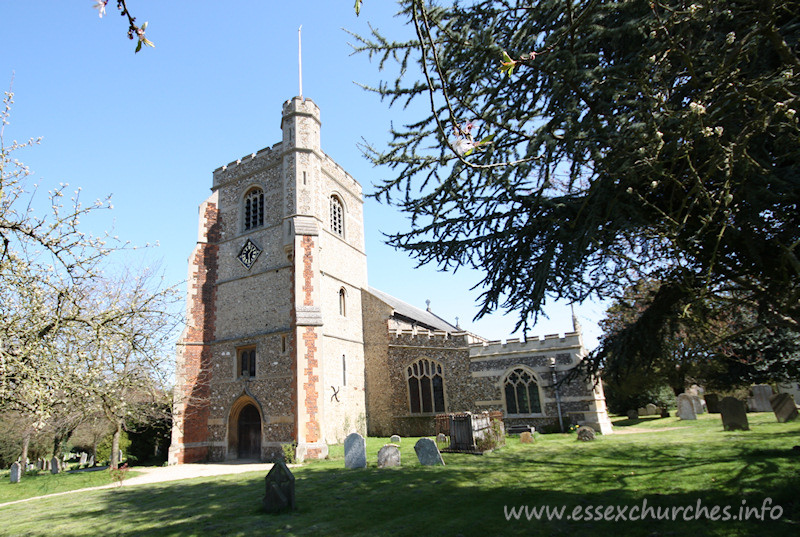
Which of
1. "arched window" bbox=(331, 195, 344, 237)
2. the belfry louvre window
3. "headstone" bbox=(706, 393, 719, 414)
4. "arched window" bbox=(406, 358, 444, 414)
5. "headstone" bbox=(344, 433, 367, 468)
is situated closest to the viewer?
"headstone" bbox=(344, 433, 367, 468)

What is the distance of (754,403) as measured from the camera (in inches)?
674

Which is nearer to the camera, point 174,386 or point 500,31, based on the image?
point 500,31

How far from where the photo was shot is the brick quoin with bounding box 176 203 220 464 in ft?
56.6

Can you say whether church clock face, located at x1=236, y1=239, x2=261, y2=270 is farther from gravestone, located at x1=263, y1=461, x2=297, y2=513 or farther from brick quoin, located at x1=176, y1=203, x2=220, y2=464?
gravestone, located at x1=263, y1=461, x2=297, y2=513

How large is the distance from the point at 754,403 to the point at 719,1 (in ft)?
62.9

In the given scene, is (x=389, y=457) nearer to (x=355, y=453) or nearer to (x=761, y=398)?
(x=355, y=453)

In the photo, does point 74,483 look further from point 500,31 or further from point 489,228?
point 500,31

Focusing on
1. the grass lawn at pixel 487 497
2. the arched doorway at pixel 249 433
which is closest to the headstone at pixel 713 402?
the grass lawn at pixel 487 497

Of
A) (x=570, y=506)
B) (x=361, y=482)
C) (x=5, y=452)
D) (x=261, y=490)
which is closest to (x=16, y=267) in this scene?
(x=261, y=490)

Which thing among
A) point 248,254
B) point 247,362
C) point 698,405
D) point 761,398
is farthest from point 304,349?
point 761,398

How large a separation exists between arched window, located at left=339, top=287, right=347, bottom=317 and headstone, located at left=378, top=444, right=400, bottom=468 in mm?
9467

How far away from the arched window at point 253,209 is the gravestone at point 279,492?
46.7 feet

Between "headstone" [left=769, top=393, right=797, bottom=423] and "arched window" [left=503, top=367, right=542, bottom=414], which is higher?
"arched window" [left=503, top=367, right=542, bottom=414]

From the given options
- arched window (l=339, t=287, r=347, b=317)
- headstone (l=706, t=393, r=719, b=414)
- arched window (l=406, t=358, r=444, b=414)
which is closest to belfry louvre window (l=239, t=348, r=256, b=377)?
arched window (l=339, t=287, r=347, b=317)
